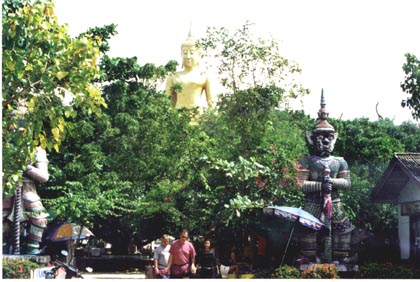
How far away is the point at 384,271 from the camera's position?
15.2 metres

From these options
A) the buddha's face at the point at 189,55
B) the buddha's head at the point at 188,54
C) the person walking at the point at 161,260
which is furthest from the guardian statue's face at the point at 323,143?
the buddha's face at the point at 189,55

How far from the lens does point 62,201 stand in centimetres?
1703

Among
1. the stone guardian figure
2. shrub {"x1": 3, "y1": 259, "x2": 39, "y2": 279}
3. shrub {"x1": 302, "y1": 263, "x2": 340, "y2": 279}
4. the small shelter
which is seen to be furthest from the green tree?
the small shelter

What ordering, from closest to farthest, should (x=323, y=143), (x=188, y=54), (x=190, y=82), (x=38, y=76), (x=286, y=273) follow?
(x=38, y=76) → (x=286, y=273) → (x=323, y=143) → (x=188, y=54) → (x=190, y=82)

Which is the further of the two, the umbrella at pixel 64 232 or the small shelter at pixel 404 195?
the umbrella at pixel 64 232

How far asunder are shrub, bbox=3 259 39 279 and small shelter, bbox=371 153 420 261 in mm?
6869

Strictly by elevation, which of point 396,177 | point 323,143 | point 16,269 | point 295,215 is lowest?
point 16,269

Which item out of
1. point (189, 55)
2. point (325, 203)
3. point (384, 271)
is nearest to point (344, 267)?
point (384, 271)

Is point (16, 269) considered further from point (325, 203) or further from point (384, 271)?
point (384, 271)

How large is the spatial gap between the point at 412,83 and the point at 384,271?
3401mm

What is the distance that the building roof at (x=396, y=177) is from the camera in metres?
16.2

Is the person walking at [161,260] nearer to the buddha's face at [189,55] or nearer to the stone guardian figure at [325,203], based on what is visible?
the stone guardian figure at [325,203]

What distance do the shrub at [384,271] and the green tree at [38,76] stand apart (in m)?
6.58

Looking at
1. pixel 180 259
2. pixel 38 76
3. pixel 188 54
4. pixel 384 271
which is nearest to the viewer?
pixel 38 76
